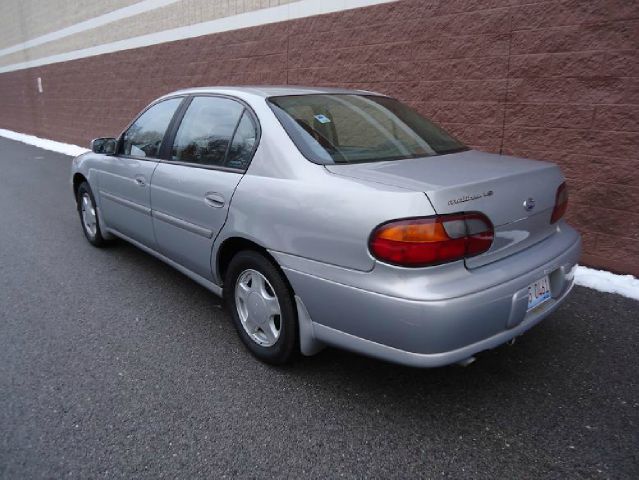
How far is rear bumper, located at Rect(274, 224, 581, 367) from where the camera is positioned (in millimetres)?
2125

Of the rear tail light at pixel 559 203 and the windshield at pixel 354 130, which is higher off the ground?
the windshield at pixel 354 130

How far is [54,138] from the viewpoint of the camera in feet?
56.2

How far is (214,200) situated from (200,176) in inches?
10.6

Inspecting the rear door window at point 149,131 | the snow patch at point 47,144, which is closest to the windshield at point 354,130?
the rear door window at point 149,131

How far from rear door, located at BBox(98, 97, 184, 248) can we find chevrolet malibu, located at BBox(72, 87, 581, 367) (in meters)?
0.08

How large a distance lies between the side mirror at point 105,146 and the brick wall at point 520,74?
322cm

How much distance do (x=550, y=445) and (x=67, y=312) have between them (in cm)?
324

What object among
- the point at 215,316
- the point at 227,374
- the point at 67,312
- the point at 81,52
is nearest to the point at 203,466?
the point at 227,374

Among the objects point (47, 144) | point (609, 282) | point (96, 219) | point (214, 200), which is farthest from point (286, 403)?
point (47, 144)

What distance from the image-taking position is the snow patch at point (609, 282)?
401 centimetres

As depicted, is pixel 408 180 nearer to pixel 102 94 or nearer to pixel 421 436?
pixel 421 436

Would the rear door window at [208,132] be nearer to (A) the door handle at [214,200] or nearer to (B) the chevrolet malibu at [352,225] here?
(B) the chevrolet malibu at [352,225]

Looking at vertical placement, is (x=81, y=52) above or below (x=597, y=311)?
above

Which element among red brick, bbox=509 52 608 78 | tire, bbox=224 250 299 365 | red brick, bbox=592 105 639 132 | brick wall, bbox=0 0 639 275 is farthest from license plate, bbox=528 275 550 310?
red brick, bbox=509 52 608 78
